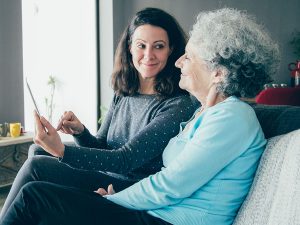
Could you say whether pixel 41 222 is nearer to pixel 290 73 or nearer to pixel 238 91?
pixel 238 91

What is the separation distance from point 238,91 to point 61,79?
3955 millimetres

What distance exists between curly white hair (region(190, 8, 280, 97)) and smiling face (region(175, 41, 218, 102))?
32 mm

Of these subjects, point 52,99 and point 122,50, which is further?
point 52,99

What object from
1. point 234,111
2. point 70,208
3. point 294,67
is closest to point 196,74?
point 234,111

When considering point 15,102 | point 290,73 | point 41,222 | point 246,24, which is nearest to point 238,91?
point 246,24

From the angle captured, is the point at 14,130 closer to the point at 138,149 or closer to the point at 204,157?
the point at 138,149

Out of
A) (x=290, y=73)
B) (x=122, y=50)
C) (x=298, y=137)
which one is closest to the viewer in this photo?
(x=298, y=137)

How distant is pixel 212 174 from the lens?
1.16m

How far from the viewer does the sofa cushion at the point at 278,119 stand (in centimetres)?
127

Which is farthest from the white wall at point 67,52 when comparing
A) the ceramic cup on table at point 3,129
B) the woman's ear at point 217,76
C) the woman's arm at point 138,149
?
the woman's ear at point 217,76

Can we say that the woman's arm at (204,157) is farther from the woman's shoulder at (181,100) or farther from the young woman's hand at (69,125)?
the young woman's hand at (69,125)

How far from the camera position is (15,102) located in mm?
3572

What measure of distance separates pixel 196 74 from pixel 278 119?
31 centimetres

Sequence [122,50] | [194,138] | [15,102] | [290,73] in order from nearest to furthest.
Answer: [194,138], [122,50], [15,102], [290,73]
